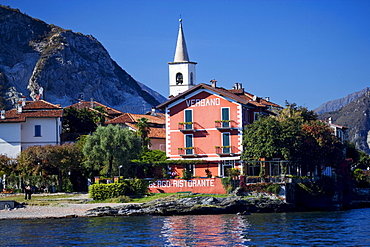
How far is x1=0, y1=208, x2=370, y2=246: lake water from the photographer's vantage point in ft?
115

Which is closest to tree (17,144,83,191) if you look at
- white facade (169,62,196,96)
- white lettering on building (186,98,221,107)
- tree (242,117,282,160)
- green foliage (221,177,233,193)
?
white lettering on building (186,98,221,107)

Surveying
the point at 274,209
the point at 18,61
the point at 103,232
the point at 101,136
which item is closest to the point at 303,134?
the point at 274,209

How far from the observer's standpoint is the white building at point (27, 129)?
71.4 metres

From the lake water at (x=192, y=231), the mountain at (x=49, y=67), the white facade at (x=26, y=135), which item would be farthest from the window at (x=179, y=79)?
the mountain at (x=49, y=67)

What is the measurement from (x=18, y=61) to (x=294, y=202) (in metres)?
130

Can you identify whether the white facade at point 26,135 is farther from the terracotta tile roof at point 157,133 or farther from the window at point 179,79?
the window at point 179,79

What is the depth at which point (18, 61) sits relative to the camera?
17438 cm

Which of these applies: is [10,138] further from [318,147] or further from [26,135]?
[318,147]

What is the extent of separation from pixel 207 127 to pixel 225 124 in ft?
5.80

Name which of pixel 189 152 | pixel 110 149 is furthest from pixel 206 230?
pixel 189 152

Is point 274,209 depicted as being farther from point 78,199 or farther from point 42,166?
point 42,166

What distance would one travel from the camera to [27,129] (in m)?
72.9

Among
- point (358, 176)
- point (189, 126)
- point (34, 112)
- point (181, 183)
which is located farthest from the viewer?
point (358, 176)

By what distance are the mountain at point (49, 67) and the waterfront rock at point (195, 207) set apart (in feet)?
350
